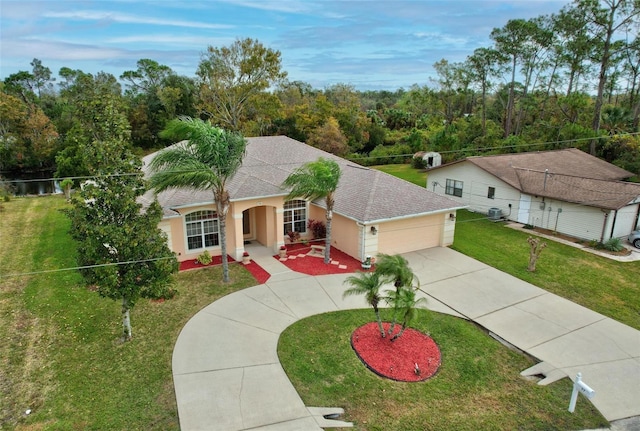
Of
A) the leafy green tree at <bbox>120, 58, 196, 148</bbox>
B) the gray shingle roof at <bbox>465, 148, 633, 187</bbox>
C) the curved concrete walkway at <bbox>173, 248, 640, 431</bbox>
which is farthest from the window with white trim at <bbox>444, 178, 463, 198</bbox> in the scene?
the leafy green tree at <bbox>120, 58, 196, 148</bbox>

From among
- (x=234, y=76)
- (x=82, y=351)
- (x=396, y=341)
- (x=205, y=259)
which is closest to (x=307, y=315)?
(x=396, y=341)

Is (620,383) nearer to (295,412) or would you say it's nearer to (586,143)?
(295,412)

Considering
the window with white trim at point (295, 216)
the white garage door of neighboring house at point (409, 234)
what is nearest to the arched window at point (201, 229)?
the window with white trim at point (295, 216)

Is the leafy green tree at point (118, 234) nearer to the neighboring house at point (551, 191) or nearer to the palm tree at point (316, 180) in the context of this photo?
the palm tree at point (316, 180)

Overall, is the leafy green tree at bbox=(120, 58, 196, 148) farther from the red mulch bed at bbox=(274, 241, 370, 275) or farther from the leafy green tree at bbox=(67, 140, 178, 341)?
the leafy green tree at bbox=(67, 140, 178, 341)

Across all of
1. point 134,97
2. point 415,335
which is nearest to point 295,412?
point 415,335

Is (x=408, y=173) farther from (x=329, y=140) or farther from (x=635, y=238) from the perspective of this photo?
(x=635, y=238)

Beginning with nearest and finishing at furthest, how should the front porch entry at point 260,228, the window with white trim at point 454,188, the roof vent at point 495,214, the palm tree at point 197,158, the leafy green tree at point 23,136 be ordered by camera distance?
the palm tree at point 197,158 < the front porch entry at point 260,228 < the roof vent at point 495,214 < the window with white trim at point 454,188 < the leafy green tree at point 23,136
